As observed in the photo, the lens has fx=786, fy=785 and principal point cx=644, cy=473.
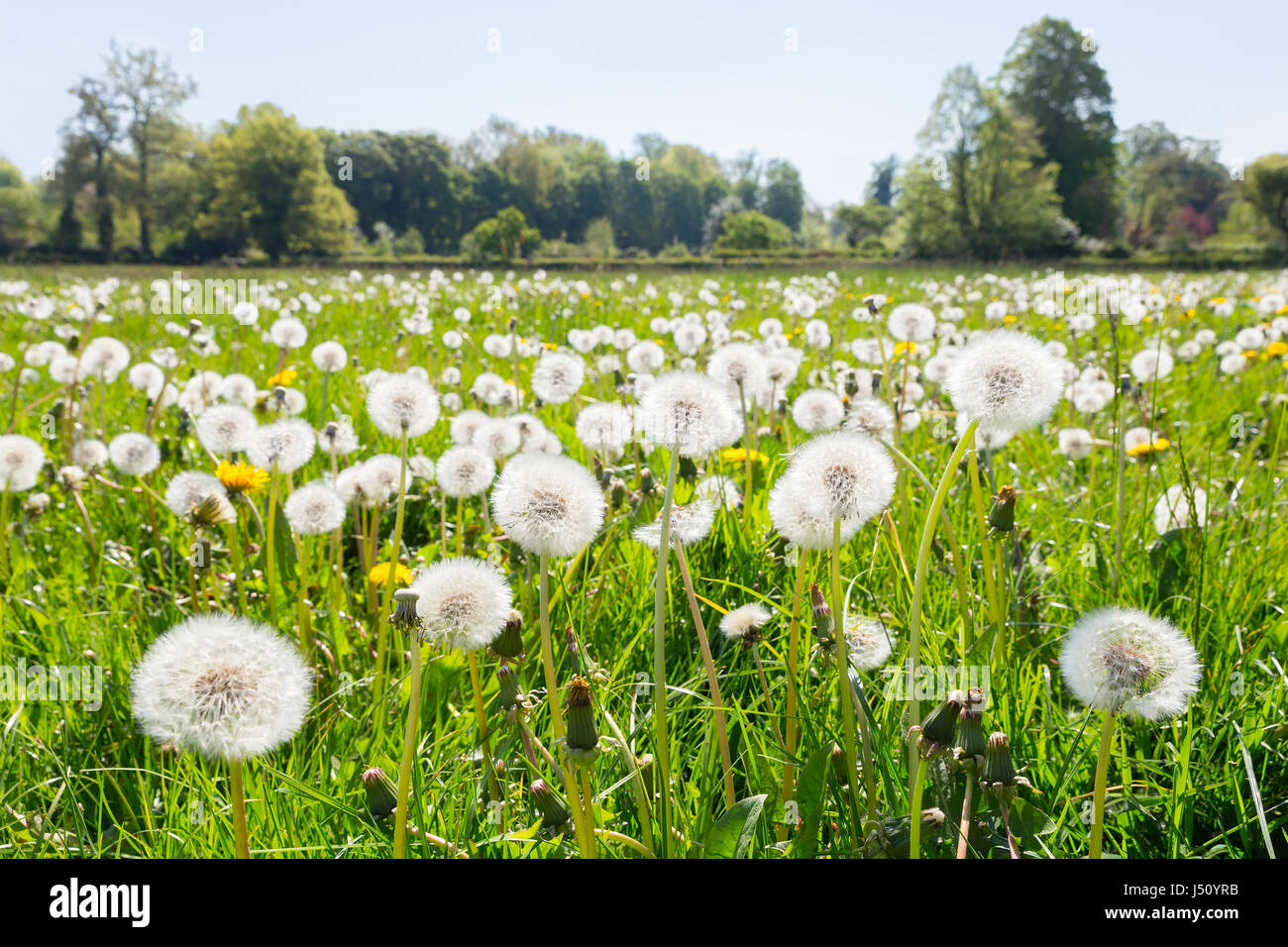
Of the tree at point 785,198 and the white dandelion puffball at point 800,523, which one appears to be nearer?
the white dandelion puffball at point 800,523

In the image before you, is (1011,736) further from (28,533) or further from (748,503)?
(28,533)

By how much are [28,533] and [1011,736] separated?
2883 millimetres

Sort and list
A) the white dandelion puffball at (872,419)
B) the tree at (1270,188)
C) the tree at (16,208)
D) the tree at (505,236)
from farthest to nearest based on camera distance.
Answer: the tree at (1270,188)
the tree at (16,208)
the tree at (505,236)
the white dandelion puffball at (872,419)

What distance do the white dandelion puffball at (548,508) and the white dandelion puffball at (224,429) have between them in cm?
136

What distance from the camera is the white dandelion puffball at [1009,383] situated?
1.05 m

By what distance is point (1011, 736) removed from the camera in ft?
4.40

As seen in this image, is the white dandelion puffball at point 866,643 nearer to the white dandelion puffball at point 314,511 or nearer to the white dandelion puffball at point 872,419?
the white dandelion puffball at point 872,419

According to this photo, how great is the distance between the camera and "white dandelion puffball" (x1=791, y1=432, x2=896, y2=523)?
42.5 inches

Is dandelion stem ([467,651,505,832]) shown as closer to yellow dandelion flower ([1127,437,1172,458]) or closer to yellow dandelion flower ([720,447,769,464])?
yellow dandelion flower ([720,447,769,464])

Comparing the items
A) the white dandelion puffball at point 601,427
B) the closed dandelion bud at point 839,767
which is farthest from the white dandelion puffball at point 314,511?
the closed dandelion bud at point 839,767

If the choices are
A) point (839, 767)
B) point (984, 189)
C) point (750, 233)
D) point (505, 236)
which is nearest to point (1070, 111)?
point (984, 189)

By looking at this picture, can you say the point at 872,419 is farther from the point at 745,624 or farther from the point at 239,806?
the point at 239,806

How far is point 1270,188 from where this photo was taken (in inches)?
877

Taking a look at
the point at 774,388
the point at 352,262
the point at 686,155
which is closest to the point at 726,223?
the point at 686,155
